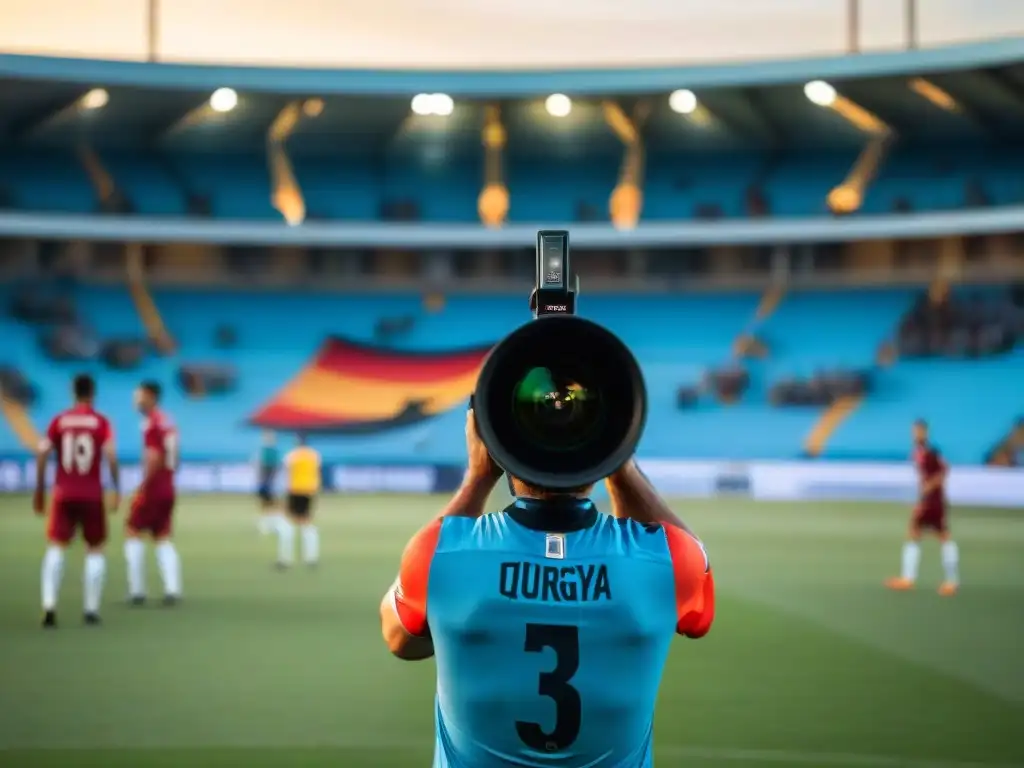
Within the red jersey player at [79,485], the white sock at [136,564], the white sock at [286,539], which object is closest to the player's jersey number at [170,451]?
the white sock at [136,564]

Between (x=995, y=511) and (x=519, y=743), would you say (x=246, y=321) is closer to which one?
(x=995, y=511)

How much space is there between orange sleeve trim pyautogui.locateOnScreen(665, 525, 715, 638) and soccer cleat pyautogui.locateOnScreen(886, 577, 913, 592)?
13323 millimetres

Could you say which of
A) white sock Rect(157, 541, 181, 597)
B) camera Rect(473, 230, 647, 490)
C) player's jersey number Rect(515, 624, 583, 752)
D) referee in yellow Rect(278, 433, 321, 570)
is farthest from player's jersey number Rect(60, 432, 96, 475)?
camera Rect(473, 230, 647, 490)

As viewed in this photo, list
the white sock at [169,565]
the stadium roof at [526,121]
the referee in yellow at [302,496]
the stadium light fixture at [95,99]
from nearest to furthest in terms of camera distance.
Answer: the white sock at [169,565] → the referee in yellow at [302,496] → the stadium roof at [526,121] → the stadium light fixture at [95,99]

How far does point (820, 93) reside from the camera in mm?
34688

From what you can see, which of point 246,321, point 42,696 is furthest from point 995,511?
point 42,696

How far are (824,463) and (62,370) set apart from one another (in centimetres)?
2070

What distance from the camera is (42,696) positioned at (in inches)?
340

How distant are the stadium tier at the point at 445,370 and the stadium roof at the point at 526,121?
483cm

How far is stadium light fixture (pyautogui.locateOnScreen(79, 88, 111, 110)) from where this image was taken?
35031 millimetres

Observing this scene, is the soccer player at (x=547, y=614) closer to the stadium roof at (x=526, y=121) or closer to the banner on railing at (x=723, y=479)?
the banner on railing at (x=723, y=479)

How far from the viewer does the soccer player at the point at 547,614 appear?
2.36m

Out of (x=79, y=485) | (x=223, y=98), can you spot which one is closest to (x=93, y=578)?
(x=79, y=485)

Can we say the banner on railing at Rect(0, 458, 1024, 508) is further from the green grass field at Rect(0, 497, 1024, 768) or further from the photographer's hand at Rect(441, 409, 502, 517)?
the photographer's hand at Rect(441, 409, 502, 517)
